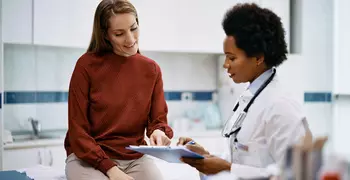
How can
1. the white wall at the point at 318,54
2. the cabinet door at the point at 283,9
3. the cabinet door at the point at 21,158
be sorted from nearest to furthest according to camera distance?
the cabinet door at the point at 21,158 < the cabinet door at the point at 283,9 < the white wall at the point at 318,54

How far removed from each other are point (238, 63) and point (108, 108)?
2.36 feet

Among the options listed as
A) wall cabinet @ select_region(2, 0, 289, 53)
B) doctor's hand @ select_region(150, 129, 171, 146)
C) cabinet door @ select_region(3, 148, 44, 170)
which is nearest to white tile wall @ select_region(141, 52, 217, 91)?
wall cabinet @ select_region(2, 0, 289, 53)

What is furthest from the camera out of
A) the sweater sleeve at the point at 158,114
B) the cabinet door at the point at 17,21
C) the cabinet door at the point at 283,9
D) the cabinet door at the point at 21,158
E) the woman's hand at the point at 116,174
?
the cabinet door at the point at 283,9

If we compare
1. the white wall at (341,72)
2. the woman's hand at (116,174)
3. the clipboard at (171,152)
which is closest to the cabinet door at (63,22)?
the woman's hand at (116,174)

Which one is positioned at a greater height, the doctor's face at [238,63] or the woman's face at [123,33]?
the woman's face at [123,33]

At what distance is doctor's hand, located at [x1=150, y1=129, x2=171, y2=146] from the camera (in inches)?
78.1

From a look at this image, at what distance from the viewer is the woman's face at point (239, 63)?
1.60 meters

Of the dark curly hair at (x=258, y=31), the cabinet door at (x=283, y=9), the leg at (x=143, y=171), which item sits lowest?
the leg at (x=143, y=171)

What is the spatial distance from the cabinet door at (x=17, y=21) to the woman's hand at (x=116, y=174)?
1778mm

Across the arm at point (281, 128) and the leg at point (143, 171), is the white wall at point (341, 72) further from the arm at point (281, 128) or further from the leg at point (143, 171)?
the arm at point (281, 128)

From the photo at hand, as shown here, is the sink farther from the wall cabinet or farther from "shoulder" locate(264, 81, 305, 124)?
"shoulder" locate(264, 81, 305, 124)

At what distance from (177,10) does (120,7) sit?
1.84 m

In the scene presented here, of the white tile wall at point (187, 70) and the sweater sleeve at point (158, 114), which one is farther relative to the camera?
the white tile wall at point (187, 70)

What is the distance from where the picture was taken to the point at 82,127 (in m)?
1.97
